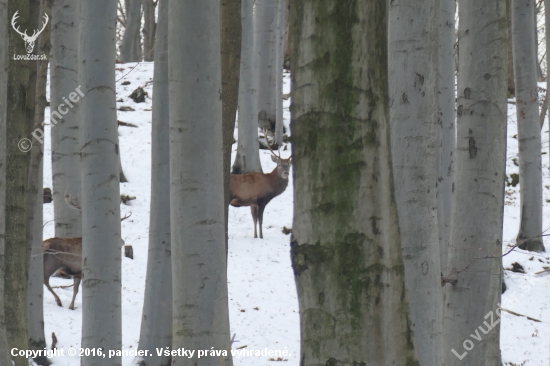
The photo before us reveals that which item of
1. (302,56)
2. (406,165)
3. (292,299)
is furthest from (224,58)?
(292,299)

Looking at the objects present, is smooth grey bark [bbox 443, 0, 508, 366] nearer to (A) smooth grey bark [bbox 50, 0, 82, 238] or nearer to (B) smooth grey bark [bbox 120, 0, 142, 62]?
(A) smooth grey bark [bbox 50, 0, 82, 238]

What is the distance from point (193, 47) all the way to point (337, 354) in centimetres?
198

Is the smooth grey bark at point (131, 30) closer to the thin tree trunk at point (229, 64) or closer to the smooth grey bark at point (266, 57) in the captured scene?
the smooth grey bark at point (266, 57)

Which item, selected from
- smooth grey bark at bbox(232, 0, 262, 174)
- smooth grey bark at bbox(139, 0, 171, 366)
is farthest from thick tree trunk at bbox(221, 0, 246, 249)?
smooth grey bark at bbox(232, 0, 262, 174)

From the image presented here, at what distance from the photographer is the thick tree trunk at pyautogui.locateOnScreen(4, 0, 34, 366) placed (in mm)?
3414

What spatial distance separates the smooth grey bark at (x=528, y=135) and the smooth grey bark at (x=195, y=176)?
8.56 meters

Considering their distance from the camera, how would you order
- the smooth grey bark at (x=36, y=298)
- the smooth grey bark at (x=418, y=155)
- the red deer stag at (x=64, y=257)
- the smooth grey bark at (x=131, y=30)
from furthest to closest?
the smooth grey bark at (x=131, y=30)
the red deer stag at (x=64, y=257)
the smooth grey bark at (x=36, y=298)
the smooth grey bark at (x=418, y=155)

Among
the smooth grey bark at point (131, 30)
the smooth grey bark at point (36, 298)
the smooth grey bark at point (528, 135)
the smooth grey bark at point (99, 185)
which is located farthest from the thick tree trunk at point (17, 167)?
the smooth grey bark at point (131, 30)

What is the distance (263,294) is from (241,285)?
421 mm

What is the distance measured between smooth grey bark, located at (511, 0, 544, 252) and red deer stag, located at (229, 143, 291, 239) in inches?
172

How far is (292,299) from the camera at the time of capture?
8.34 meters

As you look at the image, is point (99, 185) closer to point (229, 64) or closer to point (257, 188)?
point (229, 64)

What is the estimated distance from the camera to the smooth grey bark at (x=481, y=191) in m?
3.41

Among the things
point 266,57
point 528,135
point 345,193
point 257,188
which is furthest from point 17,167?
point 266,57
